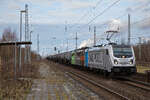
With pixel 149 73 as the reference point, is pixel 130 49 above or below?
above

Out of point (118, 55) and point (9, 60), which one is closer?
point (118, 55)

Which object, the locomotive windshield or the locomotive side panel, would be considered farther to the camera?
the locomotive side panel

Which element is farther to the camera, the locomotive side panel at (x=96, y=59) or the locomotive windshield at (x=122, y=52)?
the locomotive side panel at (x=96, y=59)

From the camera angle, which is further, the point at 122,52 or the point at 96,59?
the point at 96,59

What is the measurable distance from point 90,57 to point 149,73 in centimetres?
1147

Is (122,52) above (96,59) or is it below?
above

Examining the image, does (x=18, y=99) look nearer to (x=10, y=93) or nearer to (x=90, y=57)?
(x=10, y=93)

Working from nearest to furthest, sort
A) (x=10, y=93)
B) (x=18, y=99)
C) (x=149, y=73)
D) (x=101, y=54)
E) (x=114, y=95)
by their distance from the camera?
(x=18, y=99), (x=10, y=93), (x=114, y=95), (x=149, y=73), (x=101, y=54)

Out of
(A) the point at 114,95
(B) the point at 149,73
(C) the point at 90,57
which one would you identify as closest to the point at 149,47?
(C) the point at 90,57

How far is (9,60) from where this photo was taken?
2456 cm

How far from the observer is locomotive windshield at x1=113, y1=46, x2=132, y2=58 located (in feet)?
66.3

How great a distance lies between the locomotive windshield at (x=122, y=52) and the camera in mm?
20203

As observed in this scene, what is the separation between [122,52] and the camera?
20391 mm

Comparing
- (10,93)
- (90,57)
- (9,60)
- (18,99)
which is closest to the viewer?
(18,99)
